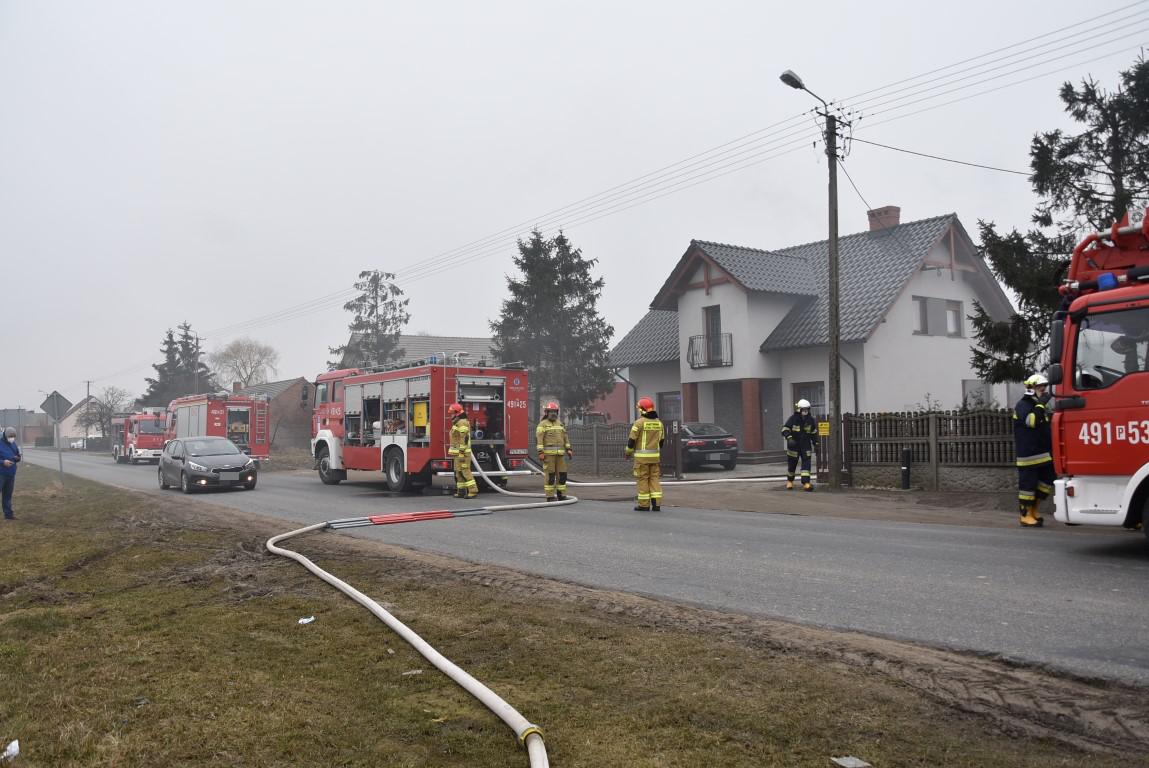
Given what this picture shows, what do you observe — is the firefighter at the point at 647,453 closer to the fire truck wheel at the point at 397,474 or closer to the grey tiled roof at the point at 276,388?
the fire truck wheel at the point at 397,474

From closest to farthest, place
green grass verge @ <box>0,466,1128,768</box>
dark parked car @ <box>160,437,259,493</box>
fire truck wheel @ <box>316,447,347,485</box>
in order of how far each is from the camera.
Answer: green grass verge @ <box>0,466,1128,768</box> → dark parked car @ <box>160,437,259,493</box> → fire truck wheel @ <box>316,447,347,485</box>

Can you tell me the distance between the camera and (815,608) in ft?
21.2

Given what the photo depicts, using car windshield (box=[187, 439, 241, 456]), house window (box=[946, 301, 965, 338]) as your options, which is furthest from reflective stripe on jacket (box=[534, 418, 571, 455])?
house window (box=[946, 301, 965, 338])

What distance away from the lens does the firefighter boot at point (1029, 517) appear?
11.0 m

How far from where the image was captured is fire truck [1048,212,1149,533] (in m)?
8.14

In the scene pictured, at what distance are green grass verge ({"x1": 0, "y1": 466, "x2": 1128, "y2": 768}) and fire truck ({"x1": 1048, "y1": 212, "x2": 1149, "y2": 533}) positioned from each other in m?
5.05

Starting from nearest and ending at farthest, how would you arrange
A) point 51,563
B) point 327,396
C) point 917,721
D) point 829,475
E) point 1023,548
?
point 917,721 < point 1023,548 < point 51,563 < point 829,475 < point 327,396

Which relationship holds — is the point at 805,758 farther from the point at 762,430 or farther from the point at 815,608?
the point at 762,430

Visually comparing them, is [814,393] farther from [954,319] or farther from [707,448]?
[954,319]

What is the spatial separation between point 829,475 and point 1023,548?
8546mm

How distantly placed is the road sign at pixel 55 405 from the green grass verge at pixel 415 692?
19.6 m

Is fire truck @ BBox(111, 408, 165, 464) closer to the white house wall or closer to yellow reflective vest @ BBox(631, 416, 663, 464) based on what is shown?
the white house wall

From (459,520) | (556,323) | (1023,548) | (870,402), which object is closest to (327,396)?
(459,520)

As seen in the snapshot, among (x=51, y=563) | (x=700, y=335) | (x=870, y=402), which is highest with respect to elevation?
(x=700, y=335)
